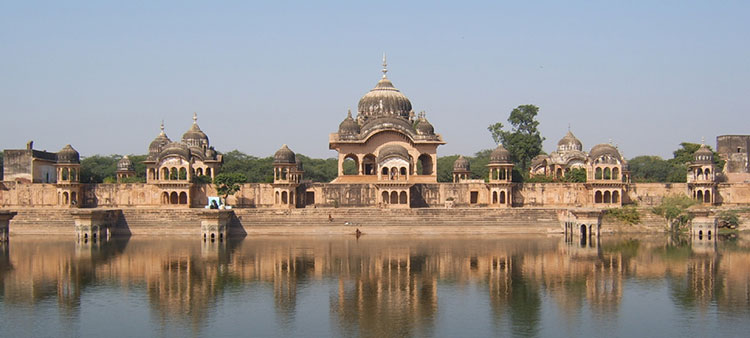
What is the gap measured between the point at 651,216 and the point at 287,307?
44.1 ft

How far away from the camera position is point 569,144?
30203 millimetres

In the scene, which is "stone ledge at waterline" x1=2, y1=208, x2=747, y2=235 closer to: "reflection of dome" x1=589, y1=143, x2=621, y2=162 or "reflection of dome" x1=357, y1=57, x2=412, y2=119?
"reflection of dome" x1=589, y1=143, x2=621, y2=162

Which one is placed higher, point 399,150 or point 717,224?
point 399,150

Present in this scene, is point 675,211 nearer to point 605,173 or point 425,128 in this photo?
point 605,173

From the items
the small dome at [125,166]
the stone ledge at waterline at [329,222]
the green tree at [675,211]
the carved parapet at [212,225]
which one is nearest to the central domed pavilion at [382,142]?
the stone ledge at waterline at [329,222]

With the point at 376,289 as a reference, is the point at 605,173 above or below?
above

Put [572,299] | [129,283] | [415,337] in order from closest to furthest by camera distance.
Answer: [415,337] < [572,299] < [129,283]

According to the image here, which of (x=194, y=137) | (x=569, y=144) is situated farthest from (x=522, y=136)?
(x=194, y=137)

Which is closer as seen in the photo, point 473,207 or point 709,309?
point 709,309

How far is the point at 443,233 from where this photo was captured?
2222 centimetres

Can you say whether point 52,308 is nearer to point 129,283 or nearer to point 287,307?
point 129,283

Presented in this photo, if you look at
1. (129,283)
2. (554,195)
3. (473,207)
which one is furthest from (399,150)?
Result: (129,283)

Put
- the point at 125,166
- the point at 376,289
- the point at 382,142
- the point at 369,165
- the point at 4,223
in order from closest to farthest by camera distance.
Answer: the point at 376,289 → the point at 4,223 → the point at 382,142 → the point at 369,165 → the point at 125,166

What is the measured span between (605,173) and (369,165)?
7619 mm
